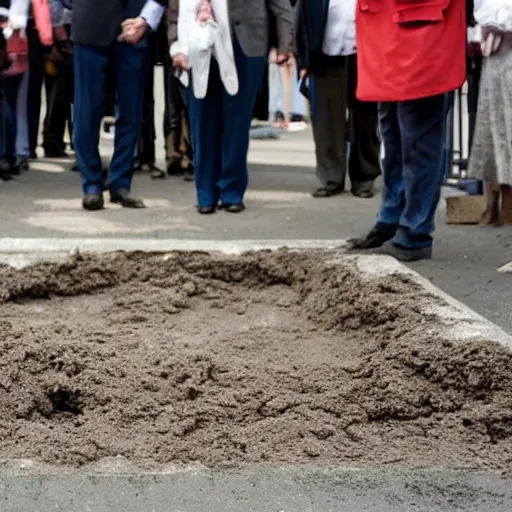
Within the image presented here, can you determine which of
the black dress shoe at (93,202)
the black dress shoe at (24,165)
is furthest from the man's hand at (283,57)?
the black dress shoe at (24,165)

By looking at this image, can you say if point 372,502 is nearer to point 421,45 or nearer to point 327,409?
point 327,409

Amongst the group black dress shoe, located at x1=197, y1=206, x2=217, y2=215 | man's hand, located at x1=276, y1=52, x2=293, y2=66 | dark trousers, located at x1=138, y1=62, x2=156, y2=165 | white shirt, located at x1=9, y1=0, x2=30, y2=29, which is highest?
white shirt, located at x1=9, y1=0, x2=30, y2=29

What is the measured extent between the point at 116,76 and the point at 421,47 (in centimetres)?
321

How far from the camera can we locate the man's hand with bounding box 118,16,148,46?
8.67 m

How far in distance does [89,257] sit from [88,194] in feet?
9.94

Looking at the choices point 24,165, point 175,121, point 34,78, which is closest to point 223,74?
point 175,121

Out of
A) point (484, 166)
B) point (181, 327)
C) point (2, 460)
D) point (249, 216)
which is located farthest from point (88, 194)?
point (2, 460)

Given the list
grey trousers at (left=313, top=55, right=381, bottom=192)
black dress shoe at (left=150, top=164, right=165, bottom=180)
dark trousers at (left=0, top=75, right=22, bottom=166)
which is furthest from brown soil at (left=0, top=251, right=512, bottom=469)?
dark trousers at (left=0, top=75, right=22, bottom=166)

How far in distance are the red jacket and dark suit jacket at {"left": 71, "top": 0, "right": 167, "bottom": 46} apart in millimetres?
2655

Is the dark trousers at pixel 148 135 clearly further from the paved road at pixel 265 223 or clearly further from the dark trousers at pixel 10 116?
the dark trousers at pixel 10 116

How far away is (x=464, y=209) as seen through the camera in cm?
842

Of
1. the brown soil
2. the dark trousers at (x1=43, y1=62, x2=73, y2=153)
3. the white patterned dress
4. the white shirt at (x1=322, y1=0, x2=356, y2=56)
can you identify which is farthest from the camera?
the dark trousers at (x1=43, y1=62, x2=73, y2=153)

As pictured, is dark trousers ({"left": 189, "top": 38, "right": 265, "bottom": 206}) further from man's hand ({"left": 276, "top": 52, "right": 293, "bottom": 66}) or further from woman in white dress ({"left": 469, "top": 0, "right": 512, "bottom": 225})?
woman in white dress ({"left": 469, "top": 0, "right": 512, "bottom": 225})

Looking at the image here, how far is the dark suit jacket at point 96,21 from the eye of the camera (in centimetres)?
859
